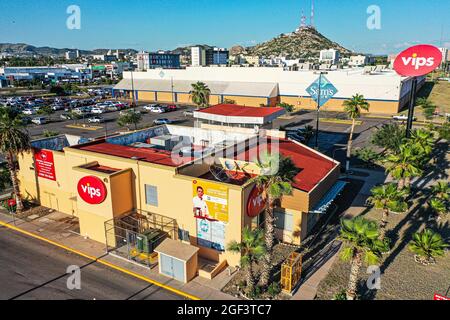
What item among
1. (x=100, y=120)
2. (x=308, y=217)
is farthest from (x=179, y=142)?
(x=100, y=120)

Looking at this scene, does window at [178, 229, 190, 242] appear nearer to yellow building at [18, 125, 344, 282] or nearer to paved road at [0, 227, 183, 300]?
yellow building at [18, 125, 344, 282]

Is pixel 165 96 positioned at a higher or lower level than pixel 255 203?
higher

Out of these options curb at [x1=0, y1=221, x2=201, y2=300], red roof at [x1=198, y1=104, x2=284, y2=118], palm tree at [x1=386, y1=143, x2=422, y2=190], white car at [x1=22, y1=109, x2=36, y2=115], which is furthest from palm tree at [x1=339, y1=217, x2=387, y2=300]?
white car at [x1=22, y1=109, x2=36, y2=115]

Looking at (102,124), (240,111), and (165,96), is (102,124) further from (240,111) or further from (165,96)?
(240,111)

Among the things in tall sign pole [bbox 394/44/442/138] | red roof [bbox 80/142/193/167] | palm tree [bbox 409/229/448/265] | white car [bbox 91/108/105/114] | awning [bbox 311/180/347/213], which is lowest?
palm tree [bbox 409/229/448/265]

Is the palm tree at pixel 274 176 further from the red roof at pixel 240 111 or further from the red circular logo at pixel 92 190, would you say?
the red roof at pixel 240 111

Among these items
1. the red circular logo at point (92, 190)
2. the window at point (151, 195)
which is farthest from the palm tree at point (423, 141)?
the red circular logo at point (92, 190)

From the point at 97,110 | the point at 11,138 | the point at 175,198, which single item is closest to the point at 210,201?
the point at 175,198
